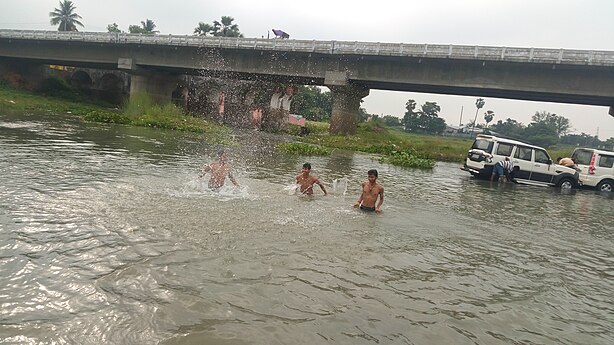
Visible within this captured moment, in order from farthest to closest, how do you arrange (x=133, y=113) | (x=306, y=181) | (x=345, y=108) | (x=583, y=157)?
(x=345, y=108) → (x=133, y=113) → (x=583, y=157) → (x=306, y=181)

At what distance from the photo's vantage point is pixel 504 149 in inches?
716

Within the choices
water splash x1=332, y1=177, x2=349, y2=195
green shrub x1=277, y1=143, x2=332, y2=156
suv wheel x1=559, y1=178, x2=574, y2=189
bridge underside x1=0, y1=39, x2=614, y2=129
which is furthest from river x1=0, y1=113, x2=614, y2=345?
bridge underside x1=0, y1=39, x2=614, y2=129

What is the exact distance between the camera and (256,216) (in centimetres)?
762

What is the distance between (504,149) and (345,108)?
18234mm

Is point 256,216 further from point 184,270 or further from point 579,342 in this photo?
point 579,342

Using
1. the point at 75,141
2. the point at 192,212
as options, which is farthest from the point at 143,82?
the point at 192,212

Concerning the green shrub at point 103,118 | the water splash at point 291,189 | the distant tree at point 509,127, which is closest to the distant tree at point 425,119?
the distant tree at point 509,127

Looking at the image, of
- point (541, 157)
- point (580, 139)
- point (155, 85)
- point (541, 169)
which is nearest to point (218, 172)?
point (541, 169)

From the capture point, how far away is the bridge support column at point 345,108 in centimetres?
3441

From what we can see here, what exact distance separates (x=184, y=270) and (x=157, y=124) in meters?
27.8

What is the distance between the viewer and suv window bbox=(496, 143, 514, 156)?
59.2ft

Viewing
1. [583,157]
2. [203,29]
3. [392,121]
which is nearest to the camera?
[583,157]

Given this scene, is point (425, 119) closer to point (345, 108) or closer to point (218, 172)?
point (345, 108)

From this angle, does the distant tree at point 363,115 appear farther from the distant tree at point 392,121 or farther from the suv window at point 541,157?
the suv window at point 541,157
